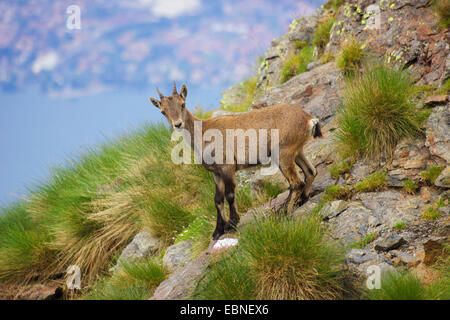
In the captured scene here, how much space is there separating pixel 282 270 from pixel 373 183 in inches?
101

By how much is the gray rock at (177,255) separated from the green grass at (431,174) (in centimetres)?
399

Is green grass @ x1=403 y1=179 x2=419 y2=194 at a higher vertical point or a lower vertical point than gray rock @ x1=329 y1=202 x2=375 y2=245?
higher

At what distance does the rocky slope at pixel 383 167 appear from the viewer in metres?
6.12

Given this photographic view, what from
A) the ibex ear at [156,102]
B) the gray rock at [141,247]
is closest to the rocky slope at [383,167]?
the gray rock at [141,247]

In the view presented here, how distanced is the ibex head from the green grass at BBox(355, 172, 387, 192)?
2.98m

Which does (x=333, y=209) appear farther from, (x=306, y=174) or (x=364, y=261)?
(x=364, y=261)

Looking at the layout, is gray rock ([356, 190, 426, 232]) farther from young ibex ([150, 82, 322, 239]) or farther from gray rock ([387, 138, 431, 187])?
young ibex ([150, 82, 322, 239])

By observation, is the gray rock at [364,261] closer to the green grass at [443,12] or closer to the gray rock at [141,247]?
the gray rock at [141,247]

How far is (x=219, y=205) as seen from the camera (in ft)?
23.5

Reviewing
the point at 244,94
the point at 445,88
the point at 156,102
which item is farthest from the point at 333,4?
the point at 156,102

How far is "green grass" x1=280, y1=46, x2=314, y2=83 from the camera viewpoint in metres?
12.1

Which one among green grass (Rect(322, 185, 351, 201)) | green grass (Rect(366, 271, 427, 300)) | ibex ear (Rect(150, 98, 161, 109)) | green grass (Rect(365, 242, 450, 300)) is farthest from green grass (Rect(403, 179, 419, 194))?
ibex ear (Rect(150, 98, 161, 109))

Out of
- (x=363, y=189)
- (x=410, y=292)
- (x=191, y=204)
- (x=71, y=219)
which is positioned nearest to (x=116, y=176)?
(x=71, y=219)
